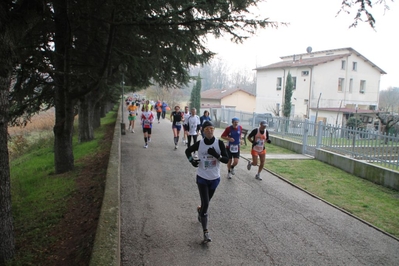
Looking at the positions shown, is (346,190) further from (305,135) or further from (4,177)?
(4,177)

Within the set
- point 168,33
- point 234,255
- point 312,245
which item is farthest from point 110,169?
point 312,245

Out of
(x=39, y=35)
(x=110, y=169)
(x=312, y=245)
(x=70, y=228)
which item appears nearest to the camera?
(x=312, y=245)

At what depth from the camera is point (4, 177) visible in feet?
15.2

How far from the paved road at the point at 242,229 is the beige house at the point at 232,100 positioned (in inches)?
1635

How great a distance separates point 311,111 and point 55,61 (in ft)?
106

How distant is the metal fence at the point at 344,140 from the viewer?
991 centimetres

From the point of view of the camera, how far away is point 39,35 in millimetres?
9156

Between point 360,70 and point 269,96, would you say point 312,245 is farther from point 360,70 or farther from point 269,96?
point 360,70

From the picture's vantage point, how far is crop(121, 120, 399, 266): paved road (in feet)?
16.1

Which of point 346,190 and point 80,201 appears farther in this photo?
point 346,190

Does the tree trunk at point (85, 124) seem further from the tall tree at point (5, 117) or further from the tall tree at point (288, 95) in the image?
the tall tree at point (288, 95)

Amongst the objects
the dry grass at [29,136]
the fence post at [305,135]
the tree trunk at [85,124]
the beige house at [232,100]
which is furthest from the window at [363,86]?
the tree trunk at [85,124]

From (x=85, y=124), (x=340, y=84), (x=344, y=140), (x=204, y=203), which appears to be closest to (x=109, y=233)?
(x=204, y=203)

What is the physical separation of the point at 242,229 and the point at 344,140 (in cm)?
753
